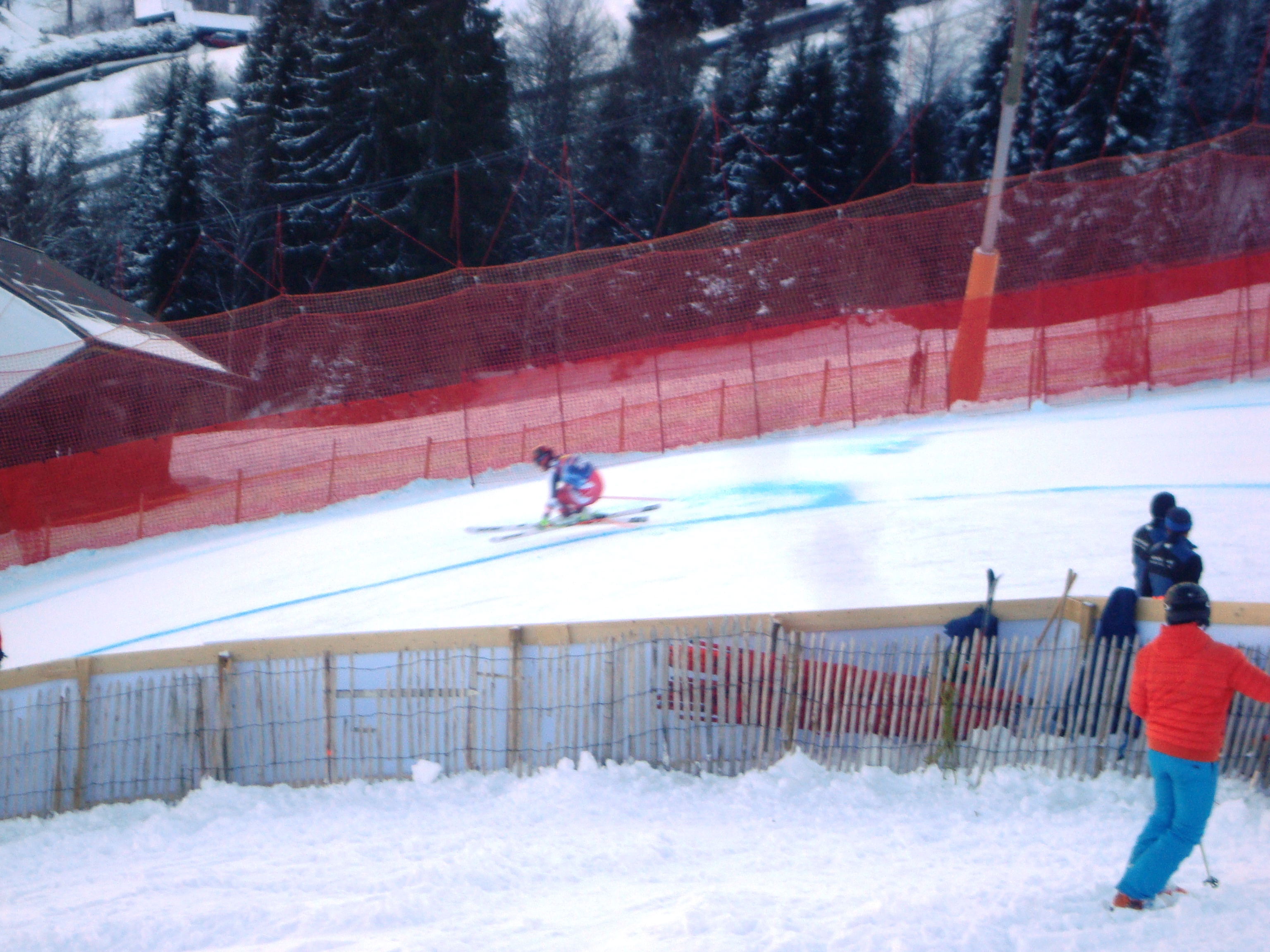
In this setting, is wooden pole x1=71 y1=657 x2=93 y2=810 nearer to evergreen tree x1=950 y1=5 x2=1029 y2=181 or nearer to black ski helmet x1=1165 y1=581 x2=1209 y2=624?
black ski helmet x1=1165 y1=581 x2=1209 y2=624

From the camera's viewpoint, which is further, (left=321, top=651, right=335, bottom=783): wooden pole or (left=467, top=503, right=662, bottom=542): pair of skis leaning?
(left=467, top=503, right=662, bottom=542): pair of skis leaning

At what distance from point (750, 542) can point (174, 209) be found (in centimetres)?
3128

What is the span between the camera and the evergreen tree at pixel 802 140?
31234 millimetres

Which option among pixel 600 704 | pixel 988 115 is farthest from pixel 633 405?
pixel 988 115

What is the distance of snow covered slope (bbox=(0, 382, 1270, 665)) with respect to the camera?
9.11m

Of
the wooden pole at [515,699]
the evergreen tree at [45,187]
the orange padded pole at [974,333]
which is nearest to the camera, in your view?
the wooden pole at [515,699]

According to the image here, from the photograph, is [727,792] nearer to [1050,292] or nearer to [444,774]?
[444,774]

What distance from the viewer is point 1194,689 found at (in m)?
4.16

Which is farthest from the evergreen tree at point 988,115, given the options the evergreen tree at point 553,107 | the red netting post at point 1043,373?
the red netting post at point 1043,373

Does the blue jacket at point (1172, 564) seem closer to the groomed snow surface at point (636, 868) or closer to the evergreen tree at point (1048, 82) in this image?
the groomed snow surface at point (636, 868)

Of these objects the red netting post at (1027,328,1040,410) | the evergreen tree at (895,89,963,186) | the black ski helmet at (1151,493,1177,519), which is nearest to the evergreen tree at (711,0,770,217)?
the evergreen tree at (895,89,963,186)

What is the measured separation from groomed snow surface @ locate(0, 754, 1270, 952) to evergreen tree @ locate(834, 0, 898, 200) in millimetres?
27430

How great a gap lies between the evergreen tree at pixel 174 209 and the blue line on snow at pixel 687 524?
72.8ft

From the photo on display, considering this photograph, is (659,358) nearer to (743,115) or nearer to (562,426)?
(562,426)
